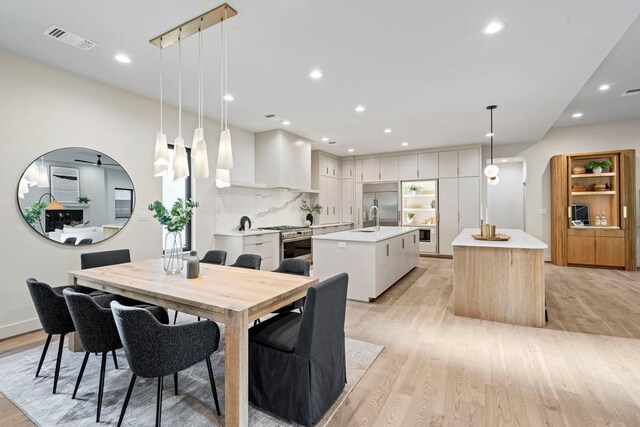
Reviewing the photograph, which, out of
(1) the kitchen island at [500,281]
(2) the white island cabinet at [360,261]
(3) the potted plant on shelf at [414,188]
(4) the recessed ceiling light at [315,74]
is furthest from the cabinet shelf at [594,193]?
(4) the recessed ceiling light at [315,74]

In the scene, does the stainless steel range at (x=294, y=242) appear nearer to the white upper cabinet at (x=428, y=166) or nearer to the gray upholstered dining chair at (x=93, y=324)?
the white upper cabinet at (x=428, y=166)

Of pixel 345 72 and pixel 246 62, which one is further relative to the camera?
pixel 345 72

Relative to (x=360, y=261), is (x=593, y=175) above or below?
above

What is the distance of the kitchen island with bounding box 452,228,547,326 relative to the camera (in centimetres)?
315

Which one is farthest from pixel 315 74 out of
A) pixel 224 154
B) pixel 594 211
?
pixel 594 211

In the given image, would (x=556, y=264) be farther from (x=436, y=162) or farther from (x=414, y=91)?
(x=414, y=91)

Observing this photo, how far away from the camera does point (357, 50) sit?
2834mm

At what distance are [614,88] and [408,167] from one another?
3.86 m

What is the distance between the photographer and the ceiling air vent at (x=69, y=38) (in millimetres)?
2510

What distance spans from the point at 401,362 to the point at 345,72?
2.88m

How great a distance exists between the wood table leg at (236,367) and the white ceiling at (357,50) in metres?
2.16

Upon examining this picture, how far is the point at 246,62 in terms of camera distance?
3.07m

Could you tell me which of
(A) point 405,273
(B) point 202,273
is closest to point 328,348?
(B) point 202,273

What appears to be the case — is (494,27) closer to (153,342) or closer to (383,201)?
(153,342)
